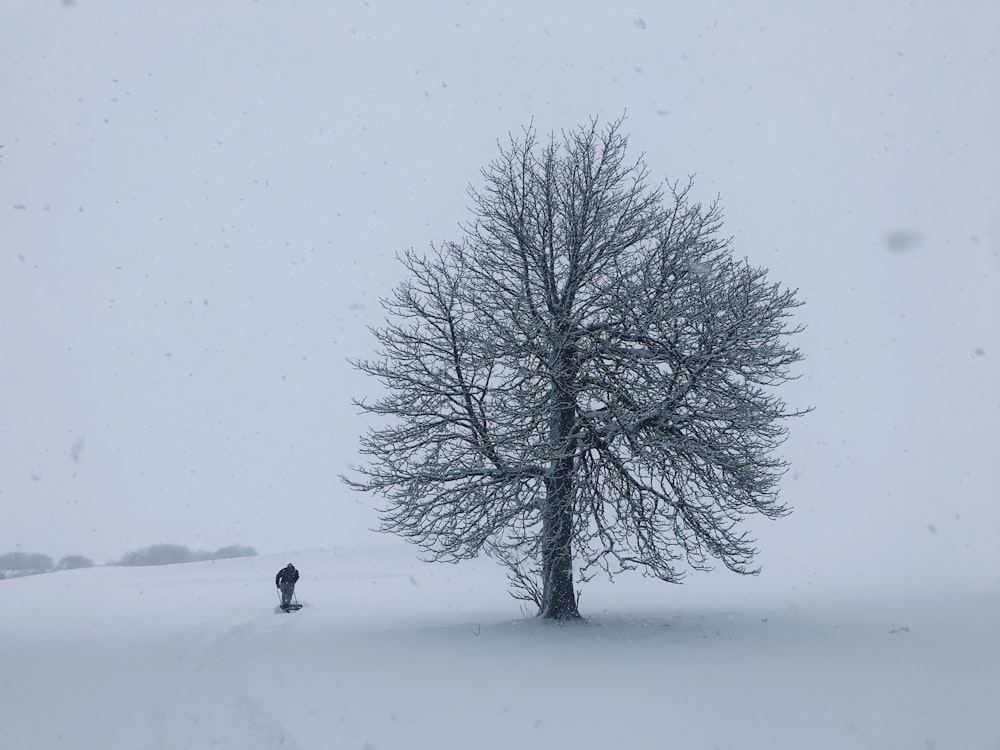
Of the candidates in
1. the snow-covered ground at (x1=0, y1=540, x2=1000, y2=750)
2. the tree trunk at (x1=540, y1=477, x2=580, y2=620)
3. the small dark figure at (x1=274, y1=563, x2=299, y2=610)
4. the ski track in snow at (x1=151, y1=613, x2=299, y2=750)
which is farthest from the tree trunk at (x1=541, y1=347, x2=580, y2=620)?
the small dark figure at (x1=274, y1=563, x2=299, y2=610)

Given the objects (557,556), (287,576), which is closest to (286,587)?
(287,576)

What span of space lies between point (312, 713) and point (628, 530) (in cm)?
617

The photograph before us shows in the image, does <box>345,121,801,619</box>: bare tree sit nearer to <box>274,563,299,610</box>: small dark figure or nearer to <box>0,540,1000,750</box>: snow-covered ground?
<box>0,540,1000,750</box>: snow-covered ground

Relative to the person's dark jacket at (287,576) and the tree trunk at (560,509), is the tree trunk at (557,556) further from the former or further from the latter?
the person's dark jacket at (287,576)

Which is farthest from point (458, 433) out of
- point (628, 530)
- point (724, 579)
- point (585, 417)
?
point (724, 579)

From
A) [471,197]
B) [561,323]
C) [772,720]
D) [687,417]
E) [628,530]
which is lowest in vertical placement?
[772,720]

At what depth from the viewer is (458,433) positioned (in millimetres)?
14133

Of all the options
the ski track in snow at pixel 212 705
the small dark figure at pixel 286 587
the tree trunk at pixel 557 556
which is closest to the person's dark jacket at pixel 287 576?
the small dark figure at pixel 286 587

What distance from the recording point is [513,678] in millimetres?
9414

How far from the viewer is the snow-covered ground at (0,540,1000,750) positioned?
725cm

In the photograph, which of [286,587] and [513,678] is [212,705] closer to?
[513,678]

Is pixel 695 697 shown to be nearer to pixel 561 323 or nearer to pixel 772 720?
pixel 772 720

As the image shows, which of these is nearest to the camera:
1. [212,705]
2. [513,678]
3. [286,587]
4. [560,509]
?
[212,705]

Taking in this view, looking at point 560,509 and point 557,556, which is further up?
point 560,509
